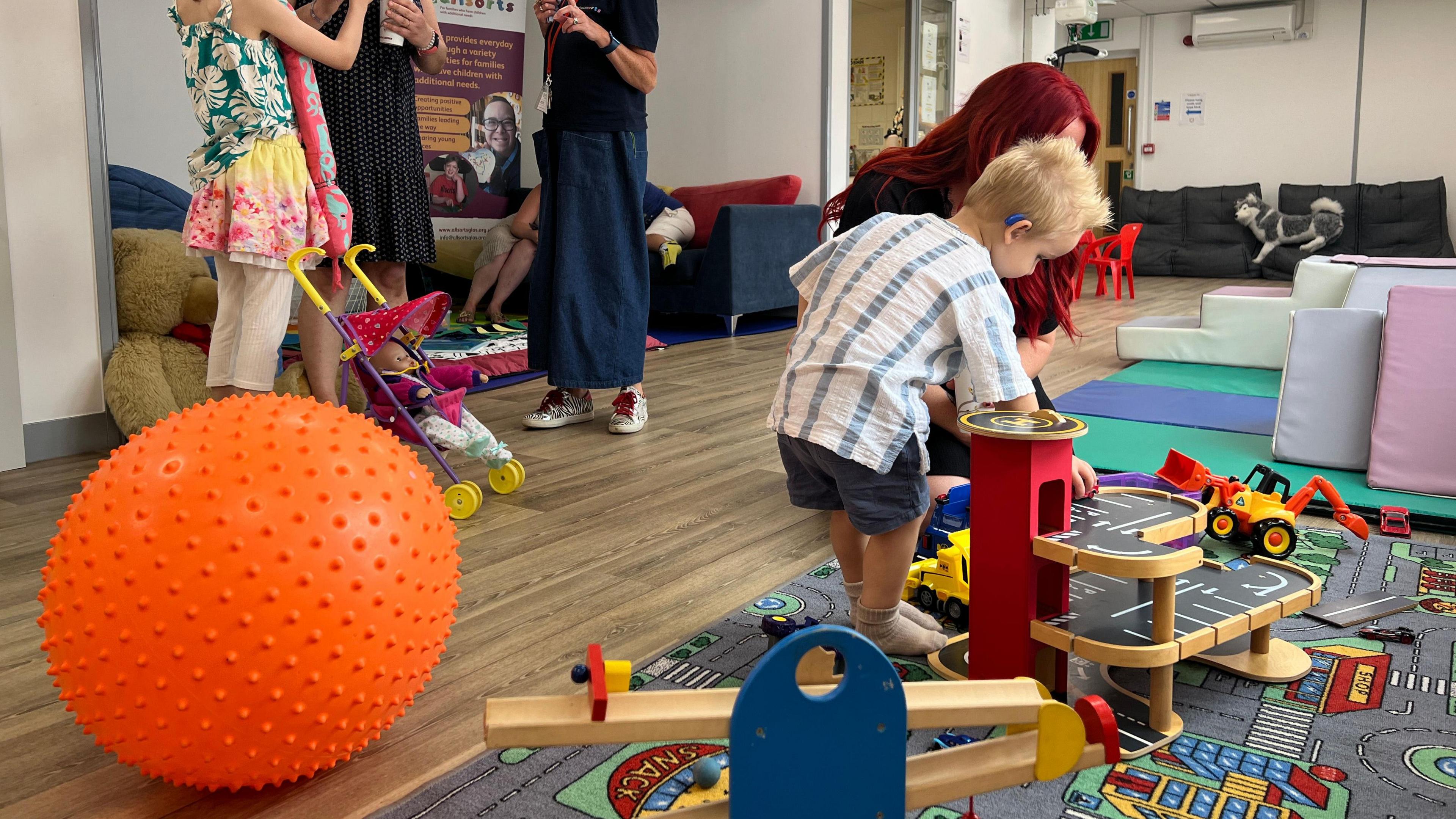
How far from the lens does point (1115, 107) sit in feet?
36.9

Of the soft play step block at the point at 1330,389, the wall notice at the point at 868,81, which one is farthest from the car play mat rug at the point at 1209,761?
the wall notice at the point at 868,81

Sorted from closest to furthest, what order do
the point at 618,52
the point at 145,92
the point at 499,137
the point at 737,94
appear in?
the point at 618,52 < the point at 145,92 < the point at 737,94 < the point at 499,137

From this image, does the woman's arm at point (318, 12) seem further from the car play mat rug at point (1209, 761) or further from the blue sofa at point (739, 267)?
the blue sofa at point (739, 267)

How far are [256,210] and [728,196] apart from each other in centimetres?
420

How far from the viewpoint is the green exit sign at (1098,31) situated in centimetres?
1101

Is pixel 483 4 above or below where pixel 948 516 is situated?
above

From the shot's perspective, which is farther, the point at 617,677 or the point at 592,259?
the point at 592,259

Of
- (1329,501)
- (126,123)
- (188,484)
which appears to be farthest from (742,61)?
(188,484)

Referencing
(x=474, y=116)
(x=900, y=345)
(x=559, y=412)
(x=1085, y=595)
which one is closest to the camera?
(x=900, y=345)

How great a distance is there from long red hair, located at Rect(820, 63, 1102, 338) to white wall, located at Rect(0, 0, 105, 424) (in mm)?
2209

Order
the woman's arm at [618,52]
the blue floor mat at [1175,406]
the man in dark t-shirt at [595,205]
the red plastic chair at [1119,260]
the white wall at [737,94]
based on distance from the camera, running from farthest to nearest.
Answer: the red plastic chair at [1119,260] → the white wall at [737,94] → the blue floor mat at [1175,406] → the man in dark t-shirt at [595,205] → the woman's arm at [618,52]

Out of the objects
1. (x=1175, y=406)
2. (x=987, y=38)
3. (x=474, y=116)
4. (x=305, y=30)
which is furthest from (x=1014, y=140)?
(x=987, y=38)

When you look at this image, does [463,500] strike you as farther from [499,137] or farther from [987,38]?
[987,38]

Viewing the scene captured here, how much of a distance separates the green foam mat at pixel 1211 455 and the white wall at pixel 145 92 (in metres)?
4.76
